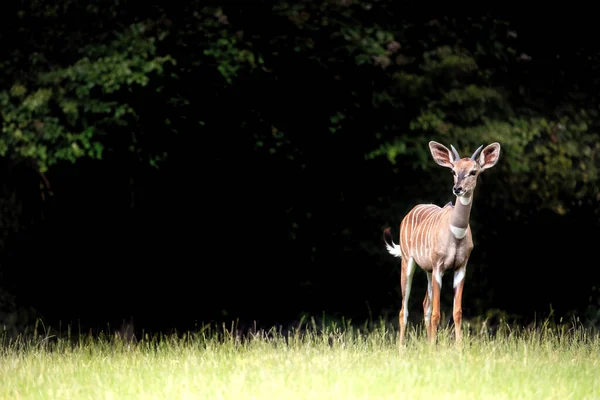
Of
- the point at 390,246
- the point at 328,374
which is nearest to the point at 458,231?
the point at 390,246

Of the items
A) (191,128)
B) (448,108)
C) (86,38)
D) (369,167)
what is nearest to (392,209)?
(369,167)

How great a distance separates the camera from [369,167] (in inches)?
445

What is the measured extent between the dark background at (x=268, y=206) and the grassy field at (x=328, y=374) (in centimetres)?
312

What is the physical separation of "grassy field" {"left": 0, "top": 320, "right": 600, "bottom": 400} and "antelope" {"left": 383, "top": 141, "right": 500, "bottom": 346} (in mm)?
365

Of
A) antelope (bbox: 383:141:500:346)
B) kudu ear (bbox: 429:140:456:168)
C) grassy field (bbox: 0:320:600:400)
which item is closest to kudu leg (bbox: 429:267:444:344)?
antelope (bbox: 383:141:500:346)

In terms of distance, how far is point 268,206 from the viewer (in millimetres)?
11500

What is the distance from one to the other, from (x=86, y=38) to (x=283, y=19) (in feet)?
6.13

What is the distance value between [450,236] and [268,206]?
3873 mm

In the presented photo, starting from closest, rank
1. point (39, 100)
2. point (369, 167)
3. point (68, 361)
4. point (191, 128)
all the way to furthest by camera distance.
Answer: point (68, 361) → point (39, 100) → point (191, 128) → point (369, 167)

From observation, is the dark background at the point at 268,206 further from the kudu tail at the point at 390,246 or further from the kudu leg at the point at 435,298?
the kudu leg at the point at 435,298

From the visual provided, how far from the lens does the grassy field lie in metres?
6.12

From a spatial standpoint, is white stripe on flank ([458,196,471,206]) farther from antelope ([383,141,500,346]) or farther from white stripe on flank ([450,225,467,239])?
white stripe on flank ([450,225,467,239])

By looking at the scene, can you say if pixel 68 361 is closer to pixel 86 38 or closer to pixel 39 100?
pixel 39 100

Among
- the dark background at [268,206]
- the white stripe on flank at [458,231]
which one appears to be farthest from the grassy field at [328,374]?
the dark background at [268,206]
